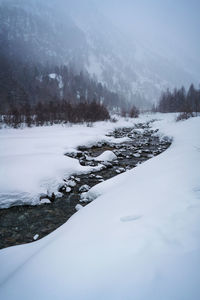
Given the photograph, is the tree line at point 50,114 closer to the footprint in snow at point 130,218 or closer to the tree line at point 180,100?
the footprint in snow at point 130,218

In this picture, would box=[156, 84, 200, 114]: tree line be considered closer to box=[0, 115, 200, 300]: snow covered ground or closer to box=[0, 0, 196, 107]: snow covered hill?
box=[0, 0, 196, 107]: snow covered hill

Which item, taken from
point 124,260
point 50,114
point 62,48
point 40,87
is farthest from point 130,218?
point 62,48

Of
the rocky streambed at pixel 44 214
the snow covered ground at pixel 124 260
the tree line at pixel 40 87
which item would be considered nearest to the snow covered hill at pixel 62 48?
the tree line at pixel 40 87

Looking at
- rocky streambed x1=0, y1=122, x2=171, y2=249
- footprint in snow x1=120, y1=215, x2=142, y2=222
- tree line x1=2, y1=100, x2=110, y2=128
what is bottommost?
rocky streambed x1=0, y1=122, x2=171, y2=249

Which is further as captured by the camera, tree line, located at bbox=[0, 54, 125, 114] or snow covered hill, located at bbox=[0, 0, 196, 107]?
snow covered hill, located at bbox=[0, 0, 196, 107]

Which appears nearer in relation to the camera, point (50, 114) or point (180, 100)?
point (50, 114)

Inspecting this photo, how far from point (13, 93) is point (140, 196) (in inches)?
1629

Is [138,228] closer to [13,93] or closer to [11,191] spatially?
[11,191]

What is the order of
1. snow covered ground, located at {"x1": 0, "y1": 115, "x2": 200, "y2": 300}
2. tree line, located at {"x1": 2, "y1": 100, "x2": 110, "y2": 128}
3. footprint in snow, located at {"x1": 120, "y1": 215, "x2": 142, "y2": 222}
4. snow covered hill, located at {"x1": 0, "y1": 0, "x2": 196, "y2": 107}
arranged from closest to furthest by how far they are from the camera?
snow covered ground, located at {"x1": 0, "y1": 115, "x2": 200, "y2": 300} → footprint in snow, located at {"x1": 120, "y1": 215, "x2": 142, "y2": 222} → tree line, located at {"x1": 2, "y1": 100, "x2": 110, "y2": 128} → snow covered hill, located at {"x1": 0, "y1": 0, "x2": 196, "y2": 107}

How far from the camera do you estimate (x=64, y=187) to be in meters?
4.91

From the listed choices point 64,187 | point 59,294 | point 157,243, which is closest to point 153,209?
point 157,243

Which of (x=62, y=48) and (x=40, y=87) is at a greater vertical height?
(x=62, y=48)

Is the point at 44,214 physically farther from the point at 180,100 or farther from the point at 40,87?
the point at 180,100

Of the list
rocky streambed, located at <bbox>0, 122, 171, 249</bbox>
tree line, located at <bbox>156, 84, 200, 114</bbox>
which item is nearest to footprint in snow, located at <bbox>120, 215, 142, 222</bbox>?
rocky streambed, located at <bbox>0, 122, 171, 249</bbox>
